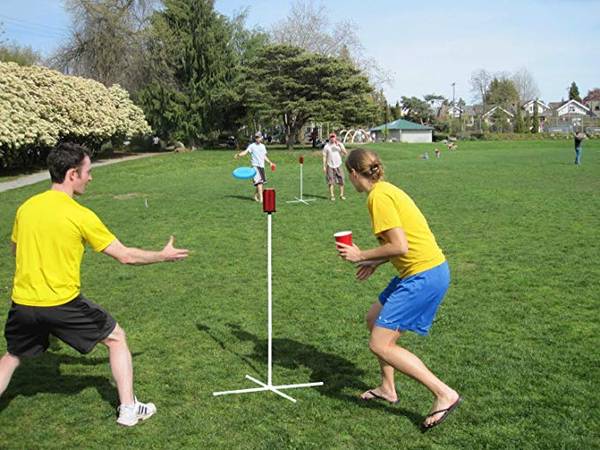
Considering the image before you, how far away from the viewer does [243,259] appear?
31.7 ft

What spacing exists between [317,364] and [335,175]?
1193 centimetres

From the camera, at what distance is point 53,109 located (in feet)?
97.8

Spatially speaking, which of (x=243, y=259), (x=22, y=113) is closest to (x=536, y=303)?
(x=243, y=259)

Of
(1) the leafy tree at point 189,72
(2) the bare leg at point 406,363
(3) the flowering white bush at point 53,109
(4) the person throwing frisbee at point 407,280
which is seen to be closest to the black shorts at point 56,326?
(4) the person throwing frisbee at point 407,280


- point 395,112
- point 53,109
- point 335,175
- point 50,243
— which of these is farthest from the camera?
point 395,112

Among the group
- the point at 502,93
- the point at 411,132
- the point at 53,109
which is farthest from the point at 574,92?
the point at 53,109

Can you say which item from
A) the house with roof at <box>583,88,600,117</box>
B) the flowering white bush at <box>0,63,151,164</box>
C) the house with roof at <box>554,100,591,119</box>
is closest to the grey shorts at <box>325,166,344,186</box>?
the flowering white bush at <box>0,63,151,164</box>

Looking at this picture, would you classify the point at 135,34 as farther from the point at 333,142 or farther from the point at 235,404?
the point at 235,404

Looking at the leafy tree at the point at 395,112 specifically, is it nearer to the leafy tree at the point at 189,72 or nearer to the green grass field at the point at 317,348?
the leafy tree at the point at 189,72

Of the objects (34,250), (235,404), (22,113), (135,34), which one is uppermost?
(135,34)

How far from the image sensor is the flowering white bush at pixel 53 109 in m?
25.0

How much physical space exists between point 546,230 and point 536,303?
5.09 m

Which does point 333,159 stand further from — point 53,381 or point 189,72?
point 189,72

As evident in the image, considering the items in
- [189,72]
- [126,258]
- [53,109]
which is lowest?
[126,258]
